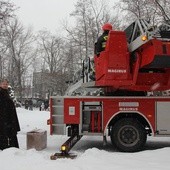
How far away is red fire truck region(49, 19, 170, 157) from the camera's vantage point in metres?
10.2

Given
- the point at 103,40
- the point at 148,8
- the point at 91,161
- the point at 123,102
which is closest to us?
the point at 91,161

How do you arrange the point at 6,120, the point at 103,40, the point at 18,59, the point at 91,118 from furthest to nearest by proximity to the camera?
1. the point at 18,59
2. the point at 91,118
3. the point at 103,40
4. the point at 6,120

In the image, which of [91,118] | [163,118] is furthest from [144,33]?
[91,118]

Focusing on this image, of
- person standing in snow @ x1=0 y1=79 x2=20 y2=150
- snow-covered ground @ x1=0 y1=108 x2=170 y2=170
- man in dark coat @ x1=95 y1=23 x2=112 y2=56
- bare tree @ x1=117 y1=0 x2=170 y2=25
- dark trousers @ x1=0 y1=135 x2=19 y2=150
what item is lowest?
snow-covered ground @ x1=0 y1=108 x2=170 y2=170

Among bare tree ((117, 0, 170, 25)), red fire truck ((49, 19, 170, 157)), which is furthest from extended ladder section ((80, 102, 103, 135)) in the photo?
bare tree ((117, 0, 170, 25))

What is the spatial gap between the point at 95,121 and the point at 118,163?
272cm

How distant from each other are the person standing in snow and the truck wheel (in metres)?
2.54

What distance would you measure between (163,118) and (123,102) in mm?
1085

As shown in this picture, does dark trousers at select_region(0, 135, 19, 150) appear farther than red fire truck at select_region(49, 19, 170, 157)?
Yes

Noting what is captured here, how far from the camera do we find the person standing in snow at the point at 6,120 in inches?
403

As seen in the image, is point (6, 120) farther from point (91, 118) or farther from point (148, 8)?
point (148, 8)

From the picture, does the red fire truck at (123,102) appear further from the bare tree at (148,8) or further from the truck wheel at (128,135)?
the bare tree at (148,8)

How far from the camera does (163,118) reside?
10617 mm

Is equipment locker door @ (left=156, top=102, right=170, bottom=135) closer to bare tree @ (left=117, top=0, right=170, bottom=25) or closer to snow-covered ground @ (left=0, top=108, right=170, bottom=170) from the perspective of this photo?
snow-covered ground @ (left=0, top=108, right=170, bottom=170)
